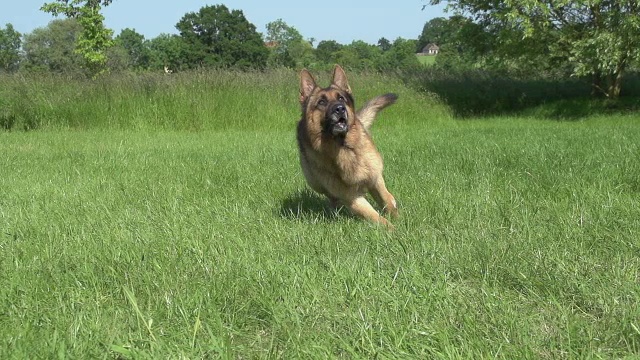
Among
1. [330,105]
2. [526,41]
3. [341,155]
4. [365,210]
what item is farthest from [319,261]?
[526,41]

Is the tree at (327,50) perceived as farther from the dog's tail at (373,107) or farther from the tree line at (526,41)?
the dog's tail at (373,107)

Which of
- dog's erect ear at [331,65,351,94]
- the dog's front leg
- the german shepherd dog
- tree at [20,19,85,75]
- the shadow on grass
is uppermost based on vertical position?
tree at [20,19,85,75]

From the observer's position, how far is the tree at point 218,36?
70.2 metres

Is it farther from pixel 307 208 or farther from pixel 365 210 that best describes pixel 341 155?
pixel 307 208

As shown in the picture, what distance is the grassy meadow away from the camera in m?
2.43

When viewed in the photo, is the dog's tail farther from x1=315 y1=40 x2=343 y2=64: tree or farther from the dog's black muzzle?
x1=315 y1=40 x2=343 y2=64: tree

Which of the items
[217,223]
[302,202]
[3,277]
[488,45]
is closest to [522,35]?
[488,45]

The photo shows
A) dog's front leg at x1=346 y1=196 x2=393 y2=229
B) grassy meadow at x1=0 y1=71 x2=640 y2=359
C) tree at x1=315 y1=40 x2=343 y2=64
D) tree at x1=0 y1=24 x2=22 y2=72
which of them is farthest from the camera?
tree at x1=315 y1=40 x2=343 y2=64

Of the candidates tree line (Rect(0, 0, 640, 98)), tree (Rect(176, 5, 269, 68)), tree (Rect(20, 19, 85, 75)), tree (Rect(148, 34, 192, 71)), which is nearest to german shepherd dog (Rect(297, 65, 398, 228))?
tree line (Rect(0, 0, 640, 98))

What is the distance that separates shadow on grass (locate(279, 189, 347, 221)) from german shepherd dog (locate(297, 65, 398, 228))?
0.14m

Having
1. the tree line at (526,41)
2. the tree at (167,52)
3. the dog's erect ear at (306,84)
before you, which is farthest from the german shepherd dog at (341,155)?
the tree at (167,52)

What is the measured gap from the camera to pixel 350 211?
4824 mm

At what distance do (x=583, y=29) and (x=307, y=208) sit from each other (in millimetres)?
15993

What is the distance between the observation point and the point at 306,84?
5.36m
